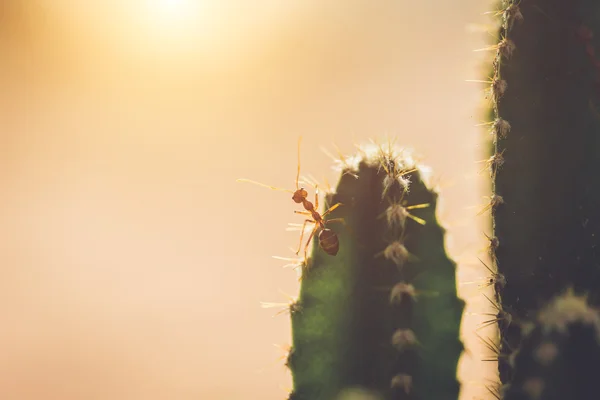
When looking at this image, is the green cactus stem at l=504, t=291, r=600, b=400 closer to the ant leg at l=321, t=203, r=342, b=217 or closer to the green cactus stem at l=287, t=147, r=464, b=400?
the green cactus stem at l=287, t=147, r=464, b=400

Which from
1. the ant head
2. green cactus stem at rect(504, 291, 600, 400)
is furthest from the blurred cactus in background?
the ant head

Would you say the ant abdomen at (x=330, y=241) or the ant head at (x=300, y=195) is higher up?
the ant head at (x=300, y=195)

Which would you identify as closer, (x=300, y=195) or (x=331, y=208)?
(x=331, y=208)

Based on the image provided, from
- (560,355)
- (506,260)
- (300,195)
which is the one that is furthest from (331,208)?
(300,195)

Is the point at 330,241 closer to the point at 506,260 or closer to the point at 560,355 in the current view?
the point at 506,260

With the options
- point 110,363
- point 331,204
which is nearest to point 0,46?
point 110,363

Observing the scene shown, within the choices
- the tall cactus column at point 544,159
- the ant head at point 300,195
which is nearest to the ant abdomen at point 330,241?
the tall cactus column at point 544,159

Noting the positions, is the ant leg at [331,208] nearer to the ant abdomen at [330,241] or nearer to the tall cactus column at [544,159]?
the ant abdomen at [330,241]
